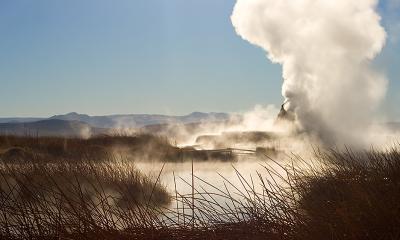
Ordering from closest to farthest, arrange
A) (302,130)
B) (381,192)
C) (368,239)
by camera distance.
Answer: (368,239)
(381,192)
(302,130)

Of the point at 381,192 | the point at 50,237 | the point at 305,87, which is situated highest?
the point at 305,87

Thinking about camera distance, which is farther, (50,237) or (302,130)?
(302,130)

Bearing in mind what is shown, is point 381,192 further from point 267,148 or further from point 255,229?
point 267,148

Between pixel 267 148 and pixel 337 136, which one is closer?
pixel 267 148

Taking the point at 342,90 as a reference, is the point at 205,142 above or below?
below

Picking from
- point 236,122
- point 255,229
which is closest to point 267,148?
point 255,229

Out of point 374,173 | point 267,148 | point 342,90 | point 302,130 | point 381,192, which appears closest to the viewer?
point 381,192

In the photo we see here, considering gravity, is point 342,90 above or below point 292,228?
above

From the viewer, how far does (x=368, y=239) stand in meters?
4.71

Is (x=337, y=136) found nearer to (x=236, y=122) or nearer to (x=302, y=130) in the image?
(x=302, y=130)

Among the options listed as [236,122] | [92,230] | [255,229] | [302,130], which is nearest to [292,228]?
[255,229]

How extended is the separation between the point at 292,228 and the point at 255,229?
0.47 meters

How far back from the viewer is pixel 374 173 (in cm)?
579

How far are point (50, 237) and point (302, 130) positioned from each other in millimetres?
34810
